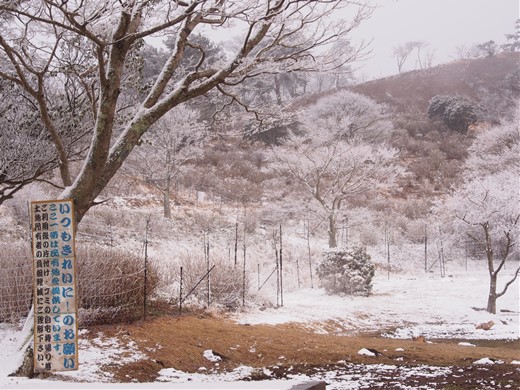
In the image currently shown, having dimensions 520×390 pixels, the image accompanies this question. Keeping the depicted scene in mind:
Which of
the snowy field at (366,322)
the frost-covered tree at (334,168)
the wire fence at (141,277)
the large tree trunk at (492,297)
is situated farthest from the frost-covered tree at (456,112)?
the large tree trunk at (492,297)

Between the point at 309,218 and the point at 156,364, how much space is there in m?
16.3

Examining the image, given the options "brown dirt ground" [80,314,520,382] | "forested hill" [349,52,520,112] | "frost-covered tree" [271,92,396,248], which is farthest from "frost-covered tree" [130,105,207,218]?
"forested hill" [349,52,520,112]

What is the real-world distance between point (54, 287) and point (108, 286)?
11.0 ft

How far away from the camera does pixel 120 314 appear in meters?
7.16

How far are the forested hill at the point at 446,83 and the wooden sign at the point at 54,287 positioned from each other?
132 ft

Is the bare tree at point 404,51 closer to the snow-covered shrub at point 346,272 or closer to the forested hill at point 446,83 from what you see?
the forested hill at point 446,83

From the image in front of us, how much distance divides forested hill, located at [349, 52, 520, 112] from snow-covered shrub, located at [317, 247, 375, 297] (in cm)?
3010

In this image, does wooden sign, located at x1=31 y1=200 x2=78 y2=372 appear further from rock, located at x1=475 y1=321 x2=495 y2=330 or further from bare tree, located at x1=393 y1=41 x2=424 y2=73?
bare tree, located at x1=393 y1=41 x2=424 y2=73

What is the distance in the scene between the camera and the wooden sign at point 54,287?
12.2 ft

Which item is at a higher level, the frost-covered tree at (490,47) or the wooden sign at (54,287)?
the frost-covered tree at (490,47)

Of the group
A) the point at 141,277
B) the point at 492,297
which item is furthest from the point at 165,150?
the point at 492,297

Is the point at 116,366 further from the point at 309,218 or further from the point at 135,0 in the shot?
the point at 309,218

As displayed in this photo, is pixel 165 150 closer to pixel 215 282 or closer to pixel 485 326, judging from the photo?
pixel 215 282

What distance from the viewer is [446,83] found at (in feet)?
Answer: 149
